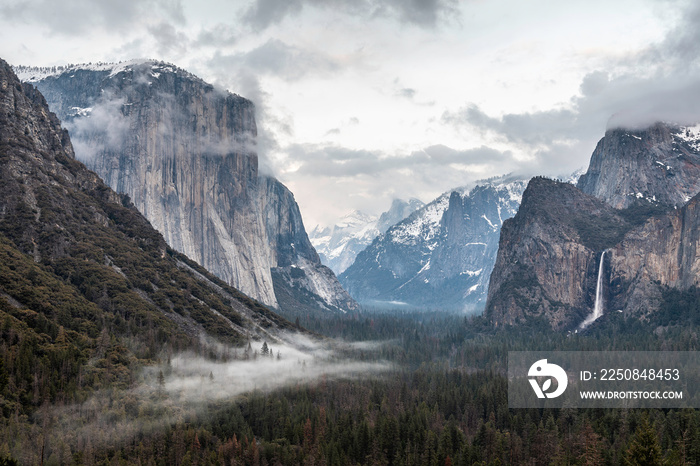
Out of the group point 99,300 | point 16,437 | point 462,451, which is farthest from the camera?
point 99,300

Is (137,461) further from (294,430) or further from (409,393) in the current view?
(409,393)

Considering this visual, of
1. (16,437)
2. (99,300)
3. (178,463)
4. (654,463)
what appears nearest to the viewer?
(654,463)

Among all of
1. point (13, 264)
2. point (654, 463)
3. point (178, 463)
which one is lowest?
point (178, 463)

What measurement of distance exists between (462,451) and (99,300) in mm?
104159

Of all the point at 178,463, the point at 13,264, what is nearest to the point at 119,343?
the point at 13,264

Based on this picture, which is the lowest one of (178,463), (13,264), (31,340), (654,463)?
(178,463)

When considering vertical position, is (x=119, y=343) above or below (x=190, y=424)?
above

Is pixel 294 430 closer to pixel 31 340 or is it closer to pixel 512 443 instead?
pixel 512 443

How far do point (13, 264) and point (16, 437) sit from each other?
68386 millimetres

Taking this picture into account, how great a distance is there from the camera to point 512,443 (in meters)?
144

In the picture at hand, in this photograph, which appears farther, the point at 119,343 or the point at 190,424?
the point at 119,343

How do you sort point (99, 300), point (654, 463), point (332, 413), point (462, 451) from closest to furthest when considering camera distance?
1. point (654, 463)
2. point (462, 451)
3. point (332, 413)
4. point (99, 300)

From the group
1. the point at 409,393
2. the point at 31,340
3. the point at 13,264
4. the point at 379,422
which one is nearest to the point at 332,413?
the point at 379,422

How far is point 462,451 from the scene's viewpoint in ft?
461
